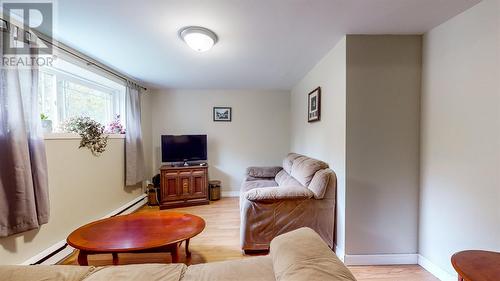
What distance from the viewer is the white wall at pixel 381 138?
2.07m

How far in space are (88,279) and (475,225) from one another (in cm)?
244

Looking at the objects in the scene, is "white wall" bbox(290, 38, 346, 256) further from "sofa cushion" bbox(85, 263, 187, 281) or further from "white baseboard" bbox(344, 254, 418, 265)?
"sofa cushion" bbox(85, 263, 187, 281)

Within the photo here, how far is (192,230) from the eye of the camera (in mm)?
1943

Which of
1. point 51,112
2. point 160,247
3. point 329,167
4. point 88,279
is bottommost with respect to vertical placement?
point 160,247

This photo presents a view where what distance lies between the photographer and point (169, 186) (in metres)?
3.78

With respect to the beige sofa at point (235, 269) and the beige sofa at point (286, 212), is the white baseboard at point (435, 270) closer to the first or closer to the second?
the beige sofa at point (286, 212)

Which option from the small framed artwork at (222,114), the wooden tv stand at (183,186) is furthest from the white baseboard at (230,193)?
the small framed artwork at (222,114)

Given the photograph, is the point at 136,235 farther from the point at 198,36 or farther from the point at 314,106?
the point at 314,106

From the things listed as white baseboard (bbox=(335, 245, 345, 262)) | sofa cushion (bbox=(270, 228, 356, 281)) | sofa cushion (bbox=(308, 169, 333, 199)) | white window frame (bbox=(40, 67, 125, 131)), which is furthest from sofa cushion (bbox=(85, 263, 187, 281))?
white window frame (bbox=(40, 67, 125, 131))

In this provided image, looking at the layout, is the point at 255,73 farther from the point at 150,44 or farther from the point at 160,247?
the point at 160,247

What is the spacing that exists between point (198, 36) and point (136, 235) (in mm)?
1791

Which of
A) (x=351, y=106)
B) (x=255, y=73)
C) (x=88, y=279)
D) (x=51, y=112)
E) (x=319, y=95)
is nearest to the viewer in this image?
(x=88, y=279)

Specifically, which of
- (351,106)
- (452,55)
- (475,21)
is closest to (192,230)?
(351,106)

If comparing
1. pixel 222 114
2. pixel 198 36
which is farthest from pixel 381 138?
pixel 222 114
